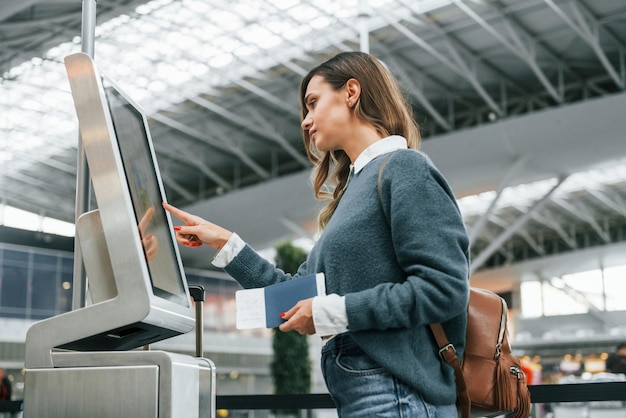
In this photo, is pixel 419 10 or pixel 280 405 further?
pixel 419 10

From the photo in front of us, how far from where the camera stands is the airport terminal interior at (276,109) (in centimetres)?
2052

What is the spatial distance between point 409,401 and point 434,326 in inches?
6.8

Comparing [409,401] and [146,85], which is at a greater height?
[146,85]

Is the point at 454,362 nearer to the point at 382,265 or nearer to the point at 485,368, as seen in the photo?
the point at 485,368

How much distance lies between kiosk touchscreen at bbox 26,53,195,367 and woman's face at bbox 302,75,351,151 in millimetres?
446

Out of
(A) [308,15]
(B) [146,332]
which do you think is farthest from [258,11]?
(B) [146,332]

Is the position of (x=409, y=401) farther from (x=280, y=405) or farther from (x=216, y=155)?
(x=216, y=155)

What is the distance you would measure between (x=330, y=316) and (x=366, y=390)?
0.61ft

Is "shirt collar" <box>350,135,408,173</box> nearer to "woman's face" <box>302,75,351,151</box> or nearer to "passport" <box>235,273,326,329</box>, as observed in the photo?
"woman's face" <box>302,75,351,151</box>

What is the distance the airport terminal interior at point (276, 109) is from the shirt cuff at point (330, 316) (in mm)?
13040

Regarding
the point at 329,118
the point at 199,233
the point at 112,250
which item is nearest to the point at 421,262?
the point at 329,118

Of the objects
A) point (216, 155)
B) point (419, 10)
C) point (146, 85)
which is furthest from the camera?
point (216, 155)

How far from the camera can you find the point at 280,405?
4.32m

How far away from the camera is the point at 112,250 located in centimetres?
159
